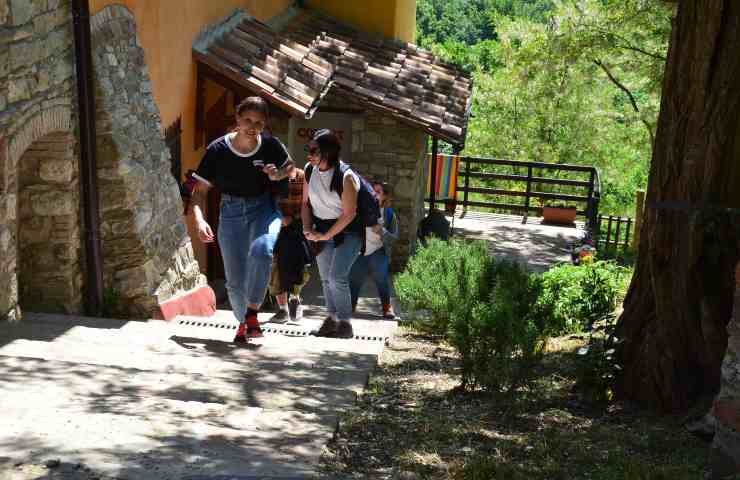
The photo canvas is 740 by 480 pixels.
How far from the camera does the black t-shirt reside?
6.17 metres

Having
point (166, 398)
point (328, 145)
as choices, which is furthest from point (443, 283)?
point (166, 398)

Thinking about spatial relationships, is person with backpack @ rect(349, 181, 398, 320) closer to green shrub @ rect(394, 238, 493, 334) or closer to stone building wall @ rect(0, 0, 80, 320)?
green shrub @ rect(394, 238, 493, 334)

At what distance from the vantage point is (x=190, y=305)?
8594 millimetres

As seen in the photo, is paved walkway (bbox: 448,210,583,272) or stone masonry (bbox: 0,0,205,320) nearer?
stone masonry (bbox: 0,0,205,320)

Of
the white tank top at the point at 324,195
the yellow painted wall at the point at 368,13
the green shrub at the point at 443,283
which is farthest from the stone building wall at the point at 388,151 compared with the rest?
the white tank top at the point at 324,195

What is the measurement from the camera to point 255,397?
463 cm

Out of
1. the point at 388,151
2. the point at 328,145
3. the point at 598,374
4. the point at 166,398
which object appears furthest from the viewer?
the point at 388,151

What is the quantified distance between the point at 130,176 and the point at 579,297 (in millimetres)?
3794

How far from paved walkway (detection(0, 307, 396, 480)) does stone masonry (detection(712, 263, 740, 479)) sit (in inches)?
64.5

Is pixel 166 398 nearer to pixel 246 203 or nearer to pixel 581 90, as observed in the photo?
pixel 246 203

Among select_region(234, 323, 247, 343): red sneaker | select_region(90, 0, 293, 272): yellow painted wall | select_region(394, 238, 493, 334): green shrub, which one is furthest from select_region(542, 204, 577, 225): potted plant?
select_region(234, 323, 247, 343): red sneaker

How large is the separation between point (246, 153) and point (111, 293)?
82.3 inches

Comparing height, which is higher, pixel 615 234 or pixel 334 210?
pixel 334 210

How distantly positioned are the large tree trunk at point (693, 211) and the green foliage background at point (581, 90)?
11132 millimetres
